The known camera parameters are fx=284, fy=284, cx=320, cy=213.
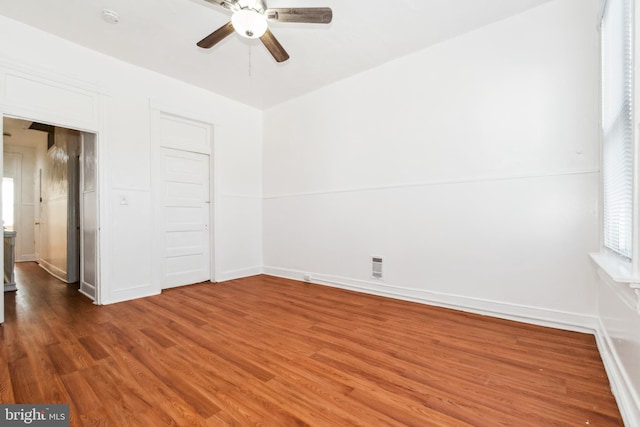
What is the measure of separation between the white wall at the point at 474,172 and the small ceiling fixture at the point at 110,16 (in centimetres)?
270

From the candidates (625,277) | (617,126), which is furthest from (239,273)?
(617,126)

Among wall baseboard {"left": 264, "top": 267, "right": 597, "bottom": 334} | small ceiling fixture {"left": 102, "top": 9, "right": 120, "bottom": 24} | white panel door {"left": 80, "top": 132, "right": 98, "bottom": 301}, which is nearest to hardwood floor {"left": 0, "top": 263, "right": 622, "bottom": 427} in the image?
wall baseboard {"left": 264, "top": 267, "right": 597, "bottom": 334}

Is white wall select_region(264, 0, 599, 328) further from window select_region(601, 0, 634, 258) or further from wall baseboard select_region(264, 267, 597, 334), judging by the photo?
window select_region(601, 0, 634, 258)

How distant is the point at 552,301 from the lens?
2.75 metres

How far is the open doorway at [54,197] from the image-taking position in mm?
3914

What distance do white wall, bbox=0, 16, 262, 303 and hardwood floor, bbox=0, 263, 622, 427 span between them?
0.74 meters

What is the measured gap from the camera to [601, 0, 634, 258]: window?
1657mm

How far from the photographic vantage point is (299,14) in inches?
90.3

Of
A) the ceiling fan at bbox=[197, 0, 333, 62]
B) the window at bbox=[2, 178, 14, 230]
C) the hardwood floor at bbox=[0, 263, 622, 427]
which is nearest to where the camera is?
the hardwood floor at bbox=[0, 263, 622, 427]

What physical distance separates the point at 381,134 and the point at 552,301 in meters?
2.68

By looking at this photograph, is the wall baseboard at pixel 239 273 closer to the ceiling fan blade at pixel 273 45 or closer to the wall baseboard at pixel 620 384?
the ceiling fan blade at pixel 273 45

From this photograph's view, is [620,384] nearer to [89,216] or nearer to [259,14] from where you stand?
[259,14]

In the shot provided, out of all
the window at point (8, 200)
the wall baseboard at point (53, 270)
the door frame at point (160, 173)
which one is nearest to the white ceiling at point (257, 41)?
the door frame at point (160, 173)

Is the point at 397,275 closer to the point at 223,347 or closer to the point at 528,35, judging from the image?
the point at 223,347
